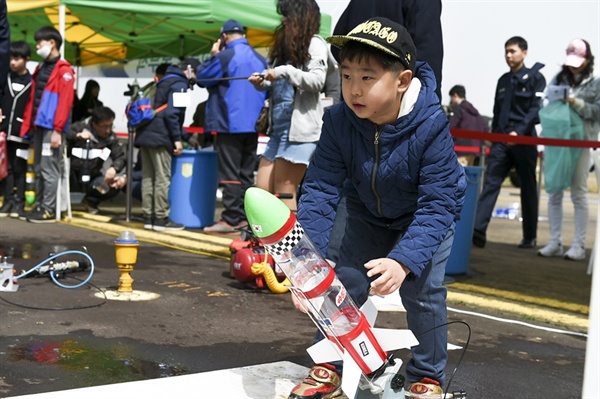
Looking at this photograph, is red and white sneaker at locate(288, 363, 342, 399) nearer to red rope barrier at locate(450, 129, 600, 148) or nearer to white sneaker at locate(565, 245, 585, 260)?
red rope barrier at locate(450, 129, 600, 148)

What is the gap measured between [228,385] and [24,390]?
2.78ft

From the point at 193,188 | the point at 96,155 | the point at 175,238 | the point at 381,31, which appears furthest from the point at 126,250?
the point at 96,155

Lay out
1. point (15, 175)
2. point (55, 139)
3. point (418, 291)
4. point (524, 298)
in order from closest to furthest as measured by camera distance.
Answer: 1. point (418, 291)
2. point (524, 298)
3. point (55, 139)
4. point (15, 175)

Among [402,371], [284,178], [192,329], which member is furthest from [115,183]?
[402,371]

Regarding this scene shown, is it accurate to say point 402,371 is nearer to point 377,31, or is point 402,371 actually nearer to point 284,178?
point 377,31

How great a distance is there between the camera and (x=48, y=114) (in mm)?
10156

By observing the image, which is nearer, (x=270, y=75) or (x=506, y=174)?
(x=270, y=75)

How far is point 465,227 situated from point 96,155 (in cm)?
593

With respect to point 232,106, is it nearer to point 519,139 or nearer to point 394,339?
point 519,139

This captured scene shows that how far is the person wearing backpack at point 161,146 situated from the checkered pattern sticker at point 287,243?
23.0 ft

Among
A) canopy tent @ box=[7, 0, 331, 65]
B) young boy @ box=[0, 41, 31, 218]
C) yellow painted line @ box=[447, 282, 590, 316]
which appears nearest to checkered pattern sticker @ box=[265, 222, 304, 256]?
yellow painted line @ box=[447, 282, 590, 316]

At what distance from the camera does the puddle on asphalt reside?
4137 mm

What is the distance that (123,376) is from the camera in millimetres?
4129

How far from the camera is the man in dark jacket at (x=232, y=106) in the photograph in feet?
32.4
